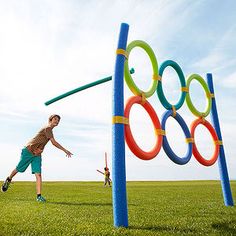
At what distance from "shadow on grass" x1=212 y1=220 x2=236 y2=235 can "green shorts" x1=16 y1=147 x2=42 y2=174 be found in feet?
17.0

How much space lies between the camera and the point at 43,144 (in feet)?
29.9

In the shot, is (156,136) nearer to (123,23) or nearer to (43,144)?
(123,23)

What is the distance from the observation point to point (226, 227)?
5.11m

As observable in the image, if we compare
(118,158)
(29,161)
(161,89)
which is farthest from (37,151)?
(118,158)

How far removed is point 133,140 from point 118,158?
53 cm

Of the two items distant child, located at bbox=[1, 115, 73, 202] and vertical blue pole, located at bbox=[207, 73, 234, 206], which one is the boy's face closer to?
distant child, located at bbox=[1, 115, 73, 202]

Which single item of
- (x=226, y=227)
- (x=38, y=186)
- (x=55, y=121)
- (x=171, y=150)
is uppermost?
(x=55, y=121)

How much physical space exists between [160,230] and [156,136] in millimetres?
2126

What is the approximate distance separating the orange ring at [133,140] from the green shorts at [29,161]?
3.92 metres

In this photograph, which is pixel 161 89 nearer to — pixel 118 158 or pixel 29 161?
pixel 118 158

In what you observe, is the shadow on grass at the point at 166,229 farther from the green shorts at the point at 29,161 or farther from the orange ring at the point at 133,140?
the green shorts at the point at 29,161

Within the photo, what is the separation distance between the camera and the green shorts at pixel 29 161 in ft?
29.6

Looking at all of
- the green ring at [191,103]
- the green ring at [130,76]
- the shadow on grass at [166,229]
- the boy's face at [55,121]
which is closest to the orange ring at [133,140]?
the green ring at [130,76]

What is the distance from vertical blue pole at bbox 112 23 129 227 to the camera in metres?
5.01
